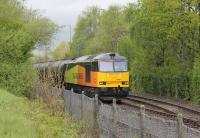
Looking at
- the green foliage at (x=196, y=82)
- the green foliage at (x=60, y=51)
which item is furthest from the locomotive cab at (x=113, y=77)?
the green foliage at (x=60, y=51)

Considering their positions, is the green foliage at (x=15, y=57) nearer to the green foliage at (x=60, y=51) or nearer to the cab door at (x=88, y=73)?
the cab door at (x=88, y=73)

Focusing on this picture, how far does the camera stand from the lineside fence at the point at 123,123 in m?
8.87

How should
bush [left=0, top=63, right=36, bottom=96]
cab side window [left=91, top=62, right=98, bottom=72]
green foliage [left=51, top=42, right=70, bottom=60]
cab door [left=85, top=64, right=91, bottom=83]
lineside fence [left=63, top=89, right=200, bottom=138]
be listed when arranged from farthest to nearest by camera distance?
green foliage [left=51, top=42, right=70, bottom=60], cab door [left=85, top=64, right=91, bottom=83], bush [left=0, top=63, right=36, bottom=96], cab side window [left=91, top=62, right=98, bottom=72], lineside fence [left=63, top=89, right=200, bottom=138]

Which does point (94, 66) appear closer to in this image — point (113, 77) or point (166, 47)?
point (113, 77)

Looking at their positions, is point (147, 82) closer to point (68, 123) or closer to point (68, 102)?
point (68, 102)

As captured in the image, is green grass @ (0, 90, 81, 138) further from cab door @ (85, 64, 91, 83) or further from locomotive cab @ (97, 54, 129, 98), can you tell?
cab door @ (85, 64, 91, 83)

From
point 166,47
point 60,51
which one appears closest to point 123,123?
point 166,47

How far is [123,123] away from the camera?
1127 centimetres

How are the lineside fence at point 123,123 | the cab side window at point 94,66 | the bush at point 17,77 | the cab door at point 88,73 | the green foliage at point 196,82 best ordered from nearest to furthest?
the lineside fence at point 123,123 < the cab side window at point 94,66 < the bush at point 17,77 < the cab door at point 88,73 < the green foliage at point 196,82

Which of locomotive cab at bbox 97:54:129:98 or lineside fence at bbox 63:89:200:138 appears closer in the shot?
lineside fence at bbox 63:89:200:138

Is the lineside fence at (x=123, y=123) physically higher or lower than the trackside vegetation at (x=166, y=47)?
lower

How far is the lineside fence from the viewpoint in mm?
8867

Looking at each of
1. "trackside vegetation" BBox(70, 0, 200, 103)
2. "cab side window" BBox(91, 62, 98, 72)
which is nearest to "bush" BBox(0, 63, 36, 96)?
"cab side window" BBox(91, 62, 98, 72)

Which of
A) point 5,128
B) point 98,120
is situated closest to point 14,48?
point 98,120
